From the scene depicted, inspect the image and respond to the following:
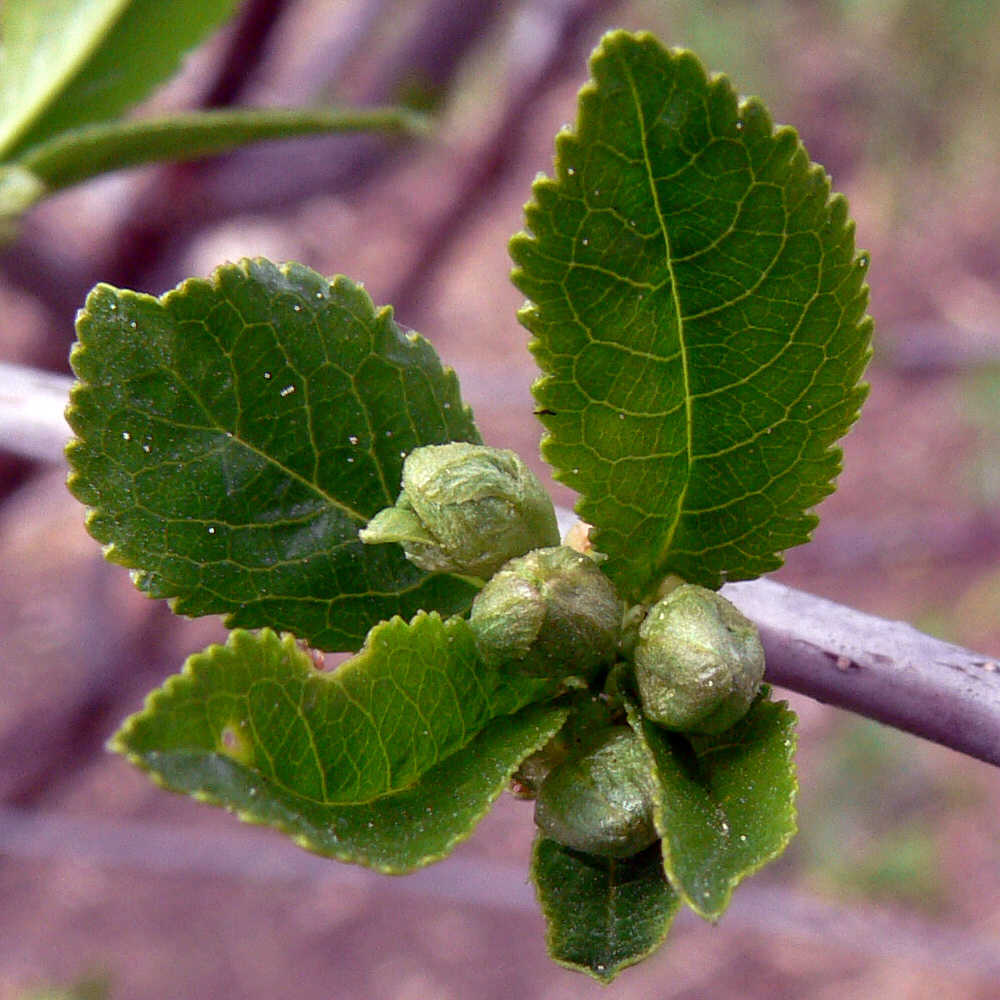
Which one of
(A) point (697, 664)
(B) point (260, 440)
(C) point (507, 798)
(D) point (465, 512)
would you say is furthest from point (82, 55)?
(C) point (507, 798)

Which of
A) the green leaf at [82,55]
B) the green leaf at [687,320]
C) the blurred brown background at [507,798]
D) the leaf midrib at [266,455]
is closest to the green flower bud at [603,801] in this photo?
the green leaf at [687,320]

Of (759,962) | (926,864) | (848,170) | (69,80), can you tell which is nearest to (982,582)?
(926,864)

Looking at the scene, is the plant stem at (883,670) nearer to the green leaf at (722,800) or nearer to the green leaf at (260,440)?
the green leaf at (722,800)

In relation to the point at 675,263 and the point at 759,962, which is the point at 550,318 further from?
the point at 759,962

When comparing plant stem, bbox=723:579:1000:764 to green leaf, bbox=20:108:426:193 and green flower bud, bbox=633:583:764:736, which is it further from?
green leaf, bbox=20:108:426:193

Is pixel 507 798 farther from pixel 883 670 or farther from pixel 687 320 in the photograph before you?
pixel 687 320

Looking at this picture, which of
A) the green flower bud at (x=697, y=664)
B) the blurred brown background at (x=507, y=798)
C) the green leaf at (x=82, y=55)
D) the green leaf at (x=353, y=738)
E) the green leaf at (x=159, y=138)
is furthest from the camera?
the blurred brown background at (x=507, y=798)
